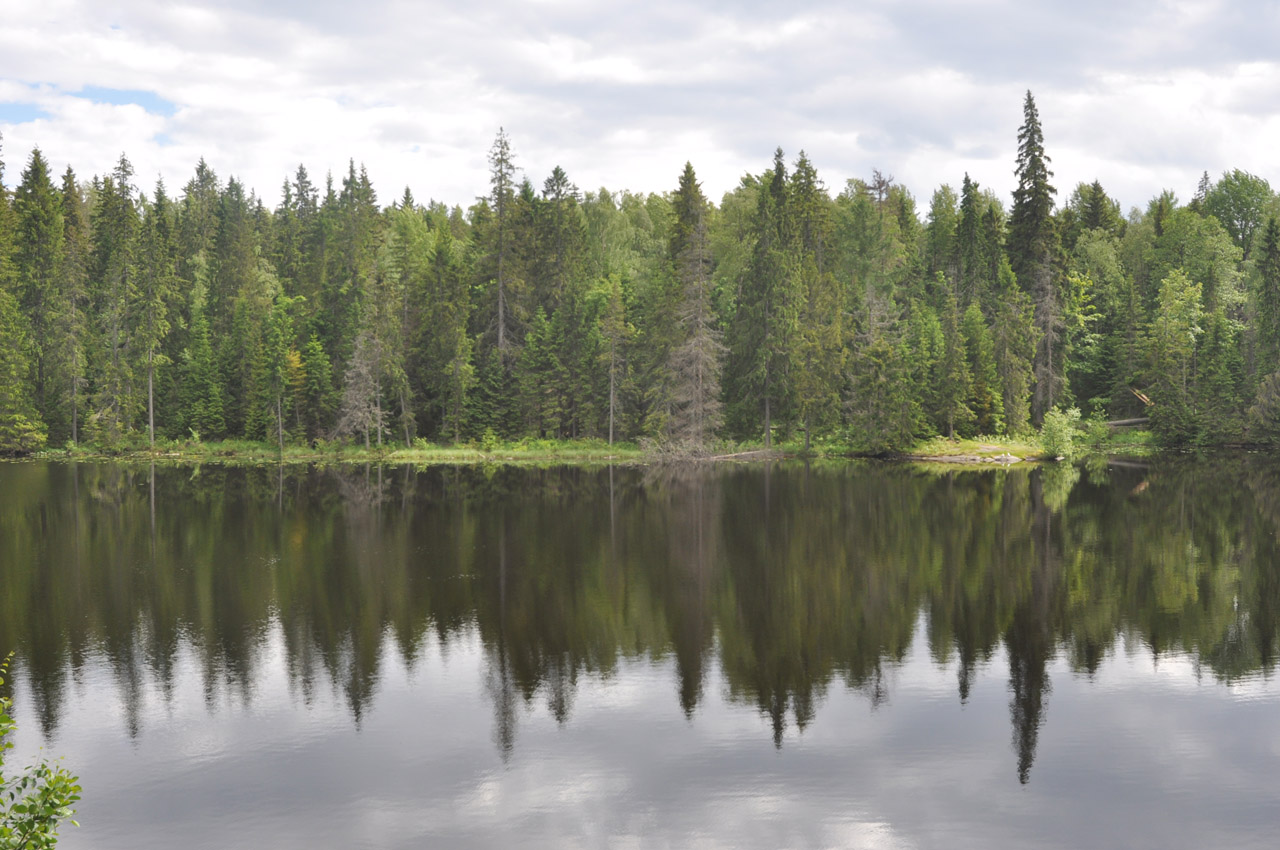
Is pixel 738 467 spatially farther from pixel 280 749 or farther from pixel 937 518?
pixel 280 749

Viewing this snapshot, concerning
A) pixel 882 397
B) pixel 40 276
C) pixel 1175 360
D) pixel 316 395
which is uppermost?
pixel 40 276

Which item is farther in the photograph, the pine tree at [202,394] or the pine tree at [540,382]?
the pine tree at [202,394]

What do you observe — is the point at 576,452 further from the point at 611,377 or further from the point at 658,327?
the point at 658,327

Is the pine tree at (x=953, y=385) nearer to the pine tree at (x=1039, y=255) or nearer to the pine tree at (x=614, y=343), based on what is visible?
the pine tree at (x=1039, y=255)

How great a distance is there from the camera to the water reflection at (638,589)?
1897cm

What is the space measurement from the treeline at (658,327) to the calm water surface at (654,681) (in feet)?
119

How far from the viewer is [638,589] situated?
2594 centimetres

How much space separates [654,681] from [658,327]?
5738cm

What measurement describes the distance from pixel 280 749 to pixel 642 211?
91748 millimetres

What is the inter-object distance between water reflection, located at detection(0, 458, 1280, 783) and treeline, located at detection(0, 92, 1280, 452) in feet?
88.1

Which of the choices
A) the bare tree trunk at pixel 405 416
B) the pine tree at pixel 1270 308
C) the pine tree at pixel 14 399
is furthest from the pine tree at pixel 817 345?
the pine tree at pixel 14 399

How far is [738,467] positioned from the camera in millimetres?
64500

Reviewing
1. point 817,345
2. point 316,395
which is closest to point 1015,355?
point 817,345

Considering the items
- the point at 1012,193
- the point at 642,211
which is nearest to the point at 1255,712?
the point at 1012,193
